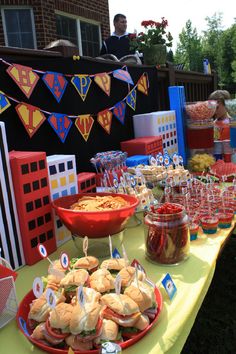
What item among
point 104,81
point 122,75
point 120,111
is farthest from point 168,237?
point 122,75

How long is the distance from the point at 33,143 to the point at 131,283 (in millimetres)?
1363

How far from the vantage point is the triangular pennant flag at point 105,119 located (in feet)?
9.33

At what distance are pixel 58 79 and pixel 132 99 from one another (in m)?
1.17

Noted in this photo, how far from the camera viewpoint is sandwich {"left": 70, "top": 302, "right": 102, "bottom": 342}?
37.1 inches

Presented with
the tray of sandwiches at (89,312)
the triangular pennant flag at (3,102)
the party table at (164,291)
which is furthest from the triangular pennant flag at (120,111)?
the tray of sandwiches at (89,312)

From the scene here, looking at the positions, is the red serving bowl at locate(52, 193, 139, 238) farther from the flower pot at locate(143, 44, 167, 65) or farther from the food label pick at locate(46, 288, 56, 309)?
the flower pot at locate(143, 44, 167, 65)

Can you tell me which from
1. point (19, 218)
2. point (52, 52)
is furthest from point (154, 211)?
point (52, 52)

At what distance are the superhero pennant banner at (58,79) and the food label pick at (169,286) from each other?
1390 millimetres

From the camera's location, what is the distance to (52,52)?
235 cm

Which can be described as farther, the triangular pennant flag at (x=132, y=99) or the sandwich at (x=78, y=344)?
the triangular pennant flag at (x=132, y=99)

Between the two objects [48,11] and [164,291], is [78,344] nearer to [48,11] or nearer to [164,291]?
[164,291]

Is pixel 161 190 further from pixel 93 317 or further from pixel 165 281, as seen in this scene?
pixel 93 317

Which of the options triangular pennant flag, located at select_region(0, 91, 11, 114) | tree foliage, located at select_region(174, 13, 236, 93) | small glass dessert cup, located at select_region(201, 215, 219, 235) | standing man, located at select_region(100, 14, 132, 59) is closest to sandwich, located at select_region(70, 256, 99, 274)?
→ small glass dessert cup, located at select_region(201, 215, 219, 235)

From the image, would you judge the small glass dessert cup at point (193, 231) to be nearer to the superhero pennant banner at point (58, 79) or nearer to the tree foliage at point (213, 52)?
the superhero pennant banner at point (58, 79)
